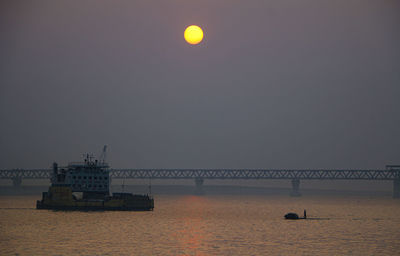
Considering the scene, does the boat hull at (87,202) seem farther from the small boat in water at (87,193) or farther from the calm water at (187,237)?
the calm water at (187,237)

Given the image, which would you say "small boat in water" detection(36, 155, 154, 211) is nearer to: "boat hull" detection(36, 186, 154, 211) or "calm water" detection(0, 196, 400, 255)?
"boat hull" detection(36, 186, 154, 211)

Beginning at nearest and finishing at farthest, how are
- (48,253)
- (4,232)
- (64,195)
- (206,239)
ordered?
(48,253) → (206,239) → (4,232) → (64,195)

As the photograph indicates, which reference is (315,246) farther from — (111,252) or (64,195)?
(64,195)

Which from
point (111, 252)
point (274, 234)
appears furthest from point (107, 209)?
point (111, 252)

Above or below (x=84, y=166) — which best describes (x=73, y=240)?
below

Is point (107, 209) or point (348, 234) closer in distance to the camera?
point (348, 234)

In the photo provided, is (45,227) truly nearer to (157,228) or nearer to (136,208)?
(157,228)

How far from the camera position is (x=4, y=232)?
338ft

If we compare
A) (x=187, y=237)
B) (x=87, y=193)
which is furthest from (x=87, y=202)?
(x=187, y=237)

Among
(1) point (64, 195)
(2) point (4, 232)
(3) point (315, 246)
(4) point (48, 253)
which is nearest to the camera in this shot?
(4) point (48, 253)

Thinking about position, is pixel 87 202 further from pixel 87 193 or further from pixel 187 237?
pixel 187 237

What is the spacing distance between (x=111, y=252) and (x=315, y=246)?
28621mm

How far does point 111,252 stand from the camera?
258 ft

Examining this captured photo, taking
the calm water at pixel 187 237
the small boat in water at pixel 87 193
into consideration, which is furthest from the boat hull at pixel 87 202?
the calm water at pixel 187 237
